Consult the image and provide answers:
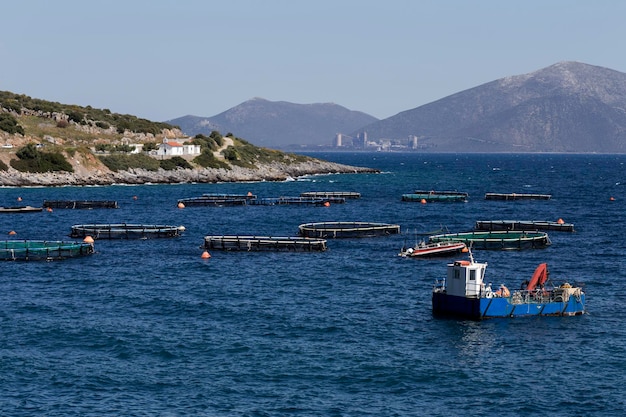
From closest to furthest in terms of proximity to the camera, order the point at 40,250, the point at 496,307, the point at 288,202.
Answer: the point at 496,307
the point at 40,250
the point at 288,202

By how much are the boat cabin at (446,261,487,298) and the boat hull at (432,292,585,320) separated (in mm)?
567

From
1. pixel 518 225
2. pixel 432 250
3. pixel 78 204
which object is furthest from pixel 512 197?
pixel 432 250

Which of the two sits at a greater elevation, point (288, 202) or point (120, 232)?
point (288, 202)

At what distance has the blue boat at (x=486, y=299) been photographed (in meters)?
66.8

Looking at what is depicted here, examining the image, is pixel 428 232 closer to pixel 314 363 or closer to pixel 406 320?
pixel 406 320

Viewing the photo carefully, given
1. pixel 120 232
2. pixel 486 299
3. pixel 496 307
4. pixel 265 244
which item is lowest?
pixel 496 307

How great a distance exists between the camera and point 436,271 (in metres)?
89.9

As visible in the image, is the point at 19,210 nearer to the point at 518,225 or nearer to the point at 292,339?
the point at 518,225

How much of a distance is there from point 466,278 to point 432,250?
33.2m

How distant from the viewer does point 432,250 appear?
328ft

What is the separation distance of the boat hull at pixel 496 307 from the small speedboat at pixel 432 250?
98.5ft

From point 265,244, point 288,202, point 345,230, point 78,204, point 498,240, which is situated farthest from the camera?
point 288,202

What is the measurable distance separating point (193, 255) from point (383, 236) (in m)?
27.8

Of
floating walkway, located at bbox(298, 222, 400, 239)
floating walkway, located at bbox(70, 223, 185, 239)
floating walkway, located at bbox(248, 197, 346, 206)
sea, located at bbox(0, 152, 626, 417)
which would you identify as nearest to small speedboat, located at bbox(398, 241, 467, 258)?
sea, located at bbox(0, 152, 626, 417)
